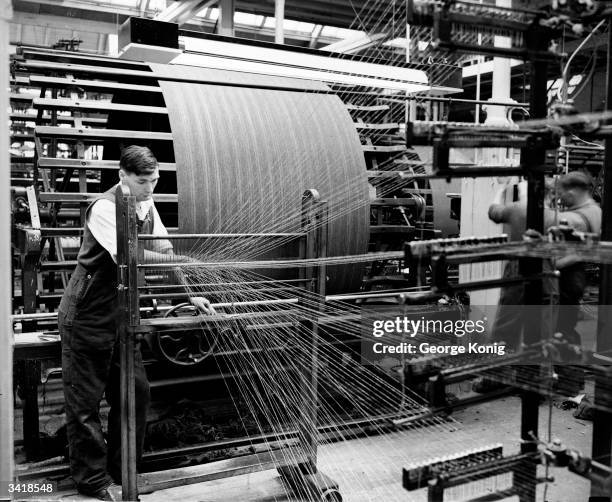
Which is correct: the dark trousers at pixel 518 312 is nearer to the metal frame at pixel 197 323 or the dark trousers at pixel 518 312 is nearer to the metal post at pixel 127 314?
the metal frame at pixel 197 323

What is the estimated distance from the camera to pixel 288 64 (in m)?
3.78

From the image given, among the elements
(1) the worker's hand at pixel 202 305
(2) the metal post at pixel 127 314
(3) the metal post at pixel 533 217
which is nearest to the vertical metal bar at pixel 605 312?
(3) the metal post at pixel 533 217

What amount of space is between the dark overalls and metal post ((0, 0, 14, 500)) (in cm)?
116

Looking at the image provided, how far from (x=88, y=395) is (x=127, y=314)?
549 mm

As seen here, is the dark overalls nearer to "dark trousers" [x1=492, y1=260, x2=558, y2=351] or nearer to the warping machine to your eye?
the warping machine

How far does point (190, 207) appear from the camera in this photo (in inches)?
143

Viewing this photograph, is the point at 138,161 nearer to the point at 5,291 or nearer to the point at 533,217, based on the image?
the point at 5,291

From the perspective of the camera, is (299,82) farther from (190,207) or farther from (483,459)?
(483,459)

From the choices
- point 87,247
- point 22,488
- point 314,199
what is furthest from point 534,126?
point 22,488

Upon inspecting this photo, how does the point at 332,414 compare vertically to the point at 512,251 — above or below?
below

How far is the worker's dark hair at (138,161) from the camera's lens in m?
3.00

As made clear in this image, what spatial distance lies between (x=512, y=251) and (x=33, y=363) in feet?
9.51

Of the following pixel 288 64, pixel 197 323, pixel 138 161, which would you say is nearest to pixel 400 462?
pixel 197 323

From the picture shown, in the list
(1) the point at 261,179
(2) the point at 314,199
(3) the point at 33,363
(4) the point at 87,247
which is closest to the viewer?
(4) the point at 87,247
